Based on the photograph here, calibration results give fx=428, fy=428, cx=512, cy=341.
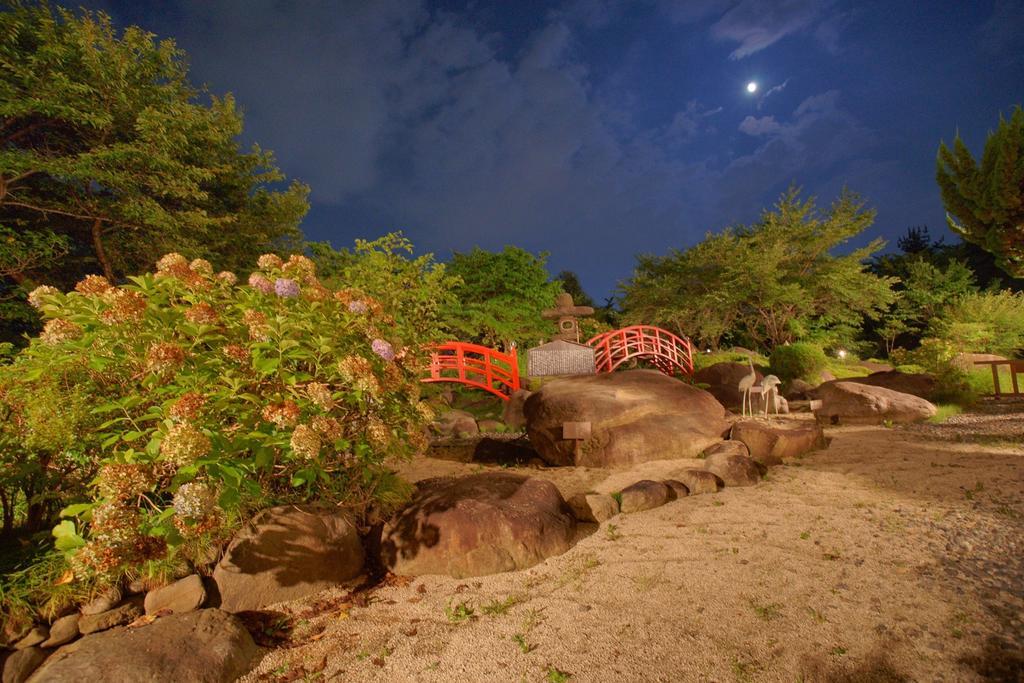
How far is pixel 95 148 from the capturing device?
8398 mm

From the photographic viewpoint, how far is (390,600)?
2750 millimetres

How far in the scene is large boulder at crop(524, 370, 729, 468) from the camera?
21.3 feet

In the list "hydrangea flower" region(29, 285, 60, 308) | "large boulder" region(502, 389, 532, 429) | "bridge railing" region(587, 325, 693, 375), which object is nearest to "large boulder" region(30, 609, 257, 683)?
"hydrangea flower" region(29, 285, 60, 308)

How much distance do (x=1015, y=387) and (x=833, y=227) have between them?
34.6 feet

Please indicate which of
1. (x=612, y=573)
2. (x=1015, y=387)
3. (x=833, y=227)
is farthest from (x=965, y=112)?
(x=612, y=573)

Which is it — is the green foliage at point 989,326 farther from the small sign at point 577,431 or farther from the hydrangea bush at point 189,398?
the hydrangea bush at point 189,398

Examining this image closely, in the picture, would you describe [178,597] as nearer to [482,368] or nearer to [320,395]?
[320,395]

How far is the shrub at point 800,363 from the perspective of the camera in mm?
14578

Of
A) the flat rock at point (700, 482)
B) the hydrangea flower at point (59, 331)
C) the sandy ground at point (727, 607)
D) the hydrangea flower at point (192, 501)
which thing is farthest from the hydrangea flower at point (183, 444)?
the flat rock at point (700, 482)

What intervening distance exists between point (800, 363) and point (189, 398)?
17.0 m

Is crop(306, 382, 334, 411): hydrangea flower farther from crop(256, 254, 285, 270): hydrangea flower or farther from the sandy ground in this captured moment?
the sandy ground

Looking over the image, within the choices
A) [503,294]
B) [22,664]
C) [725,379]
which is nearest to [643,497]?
[22,664]

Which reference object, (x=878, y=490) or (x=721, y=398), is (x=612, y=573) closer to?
(x=878, y=490)

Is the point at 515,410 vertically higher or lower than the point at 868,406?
higher
